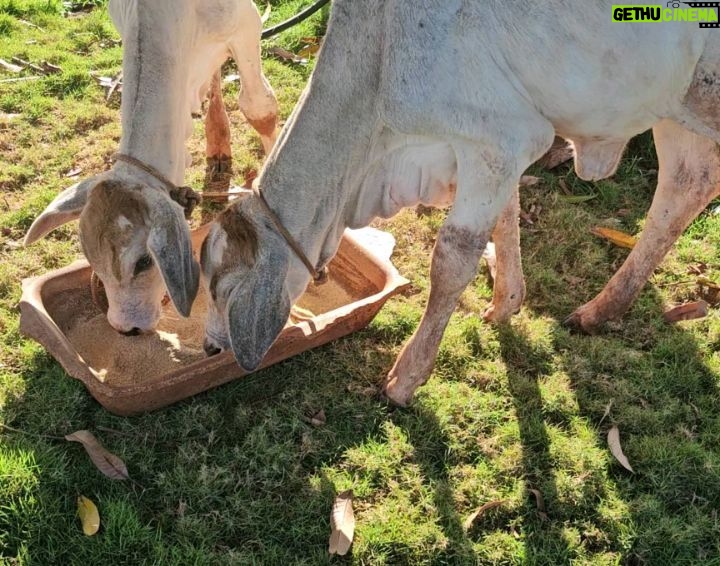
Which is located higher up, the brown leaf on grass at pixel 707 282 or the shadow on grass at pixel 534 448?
the brown leaf on grass at pixel 707 282

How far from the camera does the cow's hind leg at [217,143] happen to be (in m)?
5.02

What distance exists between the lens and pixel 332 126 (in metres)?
3.05

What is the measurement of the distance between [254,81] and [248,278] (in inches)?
81.1

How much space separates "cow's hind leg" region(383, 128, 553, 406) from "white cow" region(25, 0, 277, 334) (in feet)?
3.25

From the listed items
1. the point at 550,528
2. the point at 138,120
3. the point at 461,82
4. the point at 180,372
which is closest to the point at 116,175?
the point at 138,120

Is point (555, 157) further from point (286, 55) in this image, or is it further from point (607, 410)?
point (286, 55)

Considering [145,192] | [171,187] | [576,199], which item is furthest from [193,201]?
[576,199]

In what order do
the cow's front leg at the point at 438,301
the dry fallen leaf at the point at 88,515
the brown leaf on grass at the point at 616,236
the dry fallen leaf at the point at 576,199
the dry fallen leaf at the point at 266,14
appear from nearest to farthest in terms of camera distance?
the dry fallen leaf at the point at 88,515 → the cow's front leg at the point at 438,301 → the brown leaf on grass at the point at 616,236 → the dry fallen leaf at the point at 576,199 → the dry fallen leaf at the point at 266,14

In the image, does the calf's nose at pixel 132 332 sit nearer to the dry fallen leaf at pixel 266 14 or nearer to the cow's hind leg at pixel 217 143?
the cow's hind leg at pixel 217 143

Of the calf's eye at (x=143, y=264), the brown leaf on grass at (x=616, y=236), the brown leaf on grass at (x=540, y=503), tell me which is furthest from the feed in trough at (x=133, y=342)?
the brown leaf on grass at (x=616, y=236)

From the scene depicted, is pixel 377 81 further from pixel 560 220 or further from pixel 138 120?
pixel 560 220

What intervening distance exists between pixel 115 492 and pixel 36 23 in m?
5.13

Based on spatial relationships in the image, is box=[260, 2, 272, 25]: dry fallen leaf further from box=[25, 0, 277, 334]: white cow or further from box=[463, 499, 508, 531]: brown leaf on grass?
box=[463, 499, 508, 531]: brown leaf on grass

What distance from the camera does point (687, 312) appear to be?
162 inches
